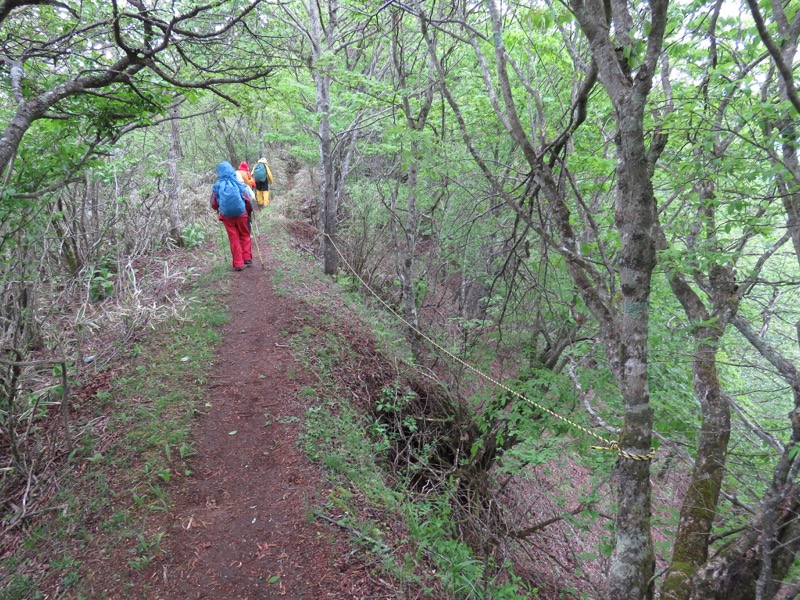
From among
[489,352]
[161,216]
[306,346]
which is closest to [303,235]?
[161,216]

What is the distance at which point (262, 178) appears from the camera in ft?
44.4

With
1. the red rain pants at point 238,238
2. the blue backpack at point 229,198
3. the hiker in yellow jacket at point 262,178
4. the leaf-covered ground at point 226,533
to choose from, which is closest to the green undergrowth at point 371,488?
the leaf-covered ground at point 226,533

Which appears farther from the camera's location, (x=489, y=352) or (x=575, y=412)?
(x=489, y=352)

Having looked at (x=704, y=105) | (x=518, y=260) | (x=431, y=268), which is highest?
(x=704, y=105)

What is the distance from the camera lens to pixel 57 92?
3061mm

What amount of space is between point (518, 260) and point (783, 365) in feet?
7.40

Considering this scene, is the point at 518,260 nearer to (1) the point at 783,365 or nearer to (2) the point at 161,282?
(1) the point at 783,365

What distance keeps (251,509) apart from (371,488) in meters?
1.17

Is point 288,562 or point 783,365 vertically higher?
point 783,365

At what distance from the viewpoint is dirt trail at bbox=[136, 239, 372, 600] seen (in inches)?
122

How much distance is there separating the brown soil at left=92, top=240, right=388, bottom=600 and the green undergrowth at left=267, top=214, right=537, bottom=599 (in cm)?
17

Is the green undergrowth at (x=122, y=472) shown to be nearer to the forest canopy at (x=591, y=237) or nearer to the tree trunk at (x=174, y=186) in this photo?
the forest canopy at (x=591, y=237)

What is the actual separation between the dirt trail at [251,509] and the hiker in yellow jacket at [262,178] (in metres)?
9.34

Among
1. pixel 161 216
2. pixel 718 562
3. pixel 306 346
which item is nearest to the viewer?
pixel 718 562
